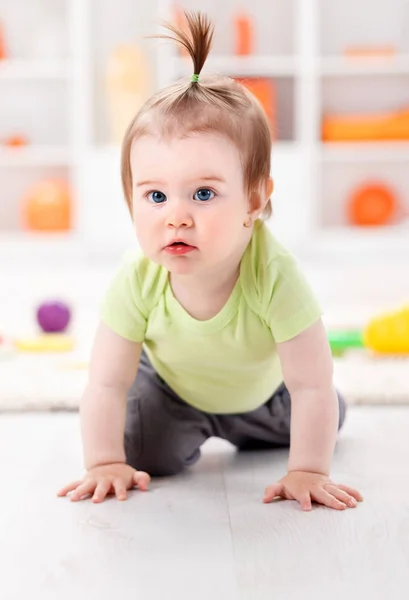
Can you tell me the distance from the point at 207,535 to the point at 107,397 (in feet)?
0.82

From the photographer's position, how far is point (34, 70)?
3791mm

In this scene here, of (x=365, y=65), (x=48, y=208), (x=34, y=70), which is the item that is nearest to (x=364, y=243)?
(x=365, y=65)

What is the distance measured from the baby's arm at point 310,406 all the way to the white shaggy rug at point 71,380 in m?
0.46

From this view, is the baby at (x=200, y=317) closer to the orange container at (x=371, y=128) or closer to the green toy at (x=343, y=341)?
the green toy at (x=343, y=341)

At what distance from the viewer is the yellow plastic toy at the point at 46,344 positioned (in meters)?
1.95

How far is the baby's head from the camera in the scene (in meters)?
0.92

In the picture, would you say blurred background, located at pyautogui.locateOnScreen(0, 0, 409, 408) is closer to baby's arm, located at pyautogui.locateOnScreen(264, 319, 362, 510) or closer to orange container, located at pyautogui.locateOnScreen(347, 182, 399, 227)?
orange container, located at pyautogui.locateOnScreen(347, 182, 399, 227)

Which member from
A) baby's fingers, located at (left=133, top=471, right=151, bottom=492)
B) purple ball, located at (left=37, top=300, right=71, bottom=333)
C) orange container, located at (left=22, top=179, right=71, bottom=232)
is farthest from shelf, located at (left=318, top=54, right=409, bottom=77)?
baby's fingers, located at (left=133, top=471, right=151, bottom=492)

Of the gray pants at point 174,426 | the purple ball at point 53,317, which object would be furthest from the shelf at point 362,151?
the gray pants at point 174,426

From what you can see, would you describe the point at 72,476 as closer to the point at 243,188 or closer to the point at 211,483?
the point at 211,483

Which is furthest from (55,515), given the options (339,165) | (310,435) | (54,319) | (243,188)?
(339,165)

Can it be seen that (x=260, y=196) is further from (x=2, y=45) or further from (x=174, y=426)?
(x=2, y=45)

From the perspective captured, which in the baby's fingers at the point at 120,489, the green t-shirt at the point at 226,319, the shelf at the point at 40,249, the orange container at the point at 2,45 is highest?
the orange container at the point at 2,45

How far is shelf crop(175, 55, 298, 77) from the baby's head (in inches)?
111
